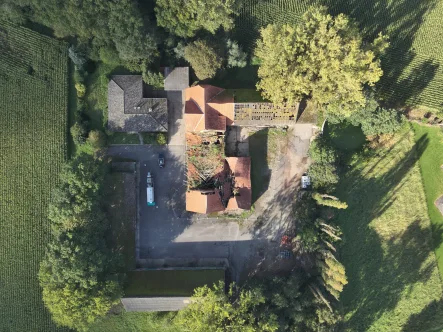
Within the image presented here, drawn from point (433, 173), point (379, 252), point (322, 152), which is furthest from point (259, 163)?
point (433, 173)

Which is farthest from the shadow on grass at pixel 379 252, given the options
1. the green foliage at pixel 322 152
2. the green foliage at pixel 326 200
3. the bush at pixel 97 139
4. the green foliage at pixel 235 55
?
the bush at pixel 97 139

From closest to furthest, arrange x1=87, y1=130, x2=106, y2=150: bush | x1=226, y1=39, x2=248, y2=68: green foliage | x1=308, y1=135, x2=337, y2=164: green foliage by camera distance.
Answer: x1=226, y1=39, x2=248, y2=68: green foliage → x1=308, y1=135, x2=337, y2=164: green foliage → x1=87, y1=130, x2=106, y2=150: bush

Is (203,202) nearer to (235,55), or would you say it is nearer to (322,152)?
(322,152)

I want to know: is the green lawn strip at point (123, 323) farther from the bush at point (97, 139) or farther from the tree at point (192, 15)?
the tree at point (192, 15)

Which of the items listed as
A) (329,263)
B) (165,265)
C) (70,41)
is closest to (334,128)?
(329,263)

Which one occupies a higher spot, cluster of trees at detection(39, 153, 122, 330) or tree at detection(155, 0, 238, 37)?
tree at detection(155, 0, 238, 37)

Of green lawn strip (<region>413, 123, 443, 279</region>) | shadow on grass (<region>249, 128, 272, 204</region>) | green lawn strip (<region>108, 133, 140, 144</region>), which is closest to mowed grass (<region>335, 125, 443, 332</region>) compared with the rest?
green lawn strip (<region>413, 123, 443, 279</region>)

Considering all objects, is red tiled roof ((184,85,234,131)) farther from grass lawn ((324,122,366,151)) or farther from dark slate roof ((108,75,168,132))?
grass lawn ((324,122,366,151))

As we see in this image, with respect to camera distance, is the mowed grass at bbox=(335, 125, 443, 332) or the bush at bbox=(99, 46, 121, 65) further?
the mowed grass at bbox=(335, 125, 443, 332)

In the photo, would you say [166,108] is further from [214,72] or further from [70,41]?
[70,41]
